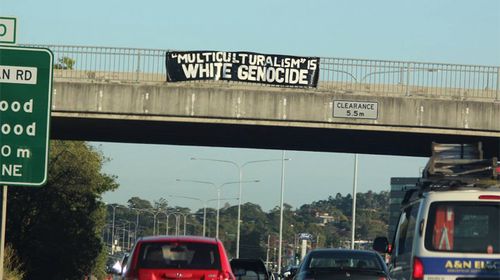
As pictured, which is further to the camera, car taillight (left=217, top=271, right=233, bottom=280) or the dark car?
the dark car

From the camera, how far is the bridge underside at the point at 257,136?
3459 centimetres

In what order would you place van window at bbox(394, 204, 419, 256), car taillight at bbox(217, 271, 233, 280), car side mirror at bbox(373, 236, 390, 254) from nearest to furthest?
car taillight at bbox(217, 271, 233, 280), van window at bbox(394, 204, 419, 256), car side mirror at bbox(373, 236, 390, 254)

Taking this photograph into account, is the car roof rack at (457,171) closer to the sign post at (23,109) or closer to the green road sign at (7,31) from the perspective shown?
the sign post at (23,109)

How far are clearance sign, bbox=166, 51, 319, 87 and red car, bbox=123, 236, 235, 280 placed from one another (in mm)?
18340

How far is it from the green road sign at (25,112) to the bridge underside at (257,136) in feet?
67.0

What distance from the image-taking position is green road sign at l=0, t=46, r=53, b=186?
515 inches

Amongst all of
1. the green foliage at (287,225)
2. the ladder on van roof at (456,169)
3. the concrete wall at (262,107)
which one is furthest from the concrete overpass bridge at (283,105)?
the green foliage at (287,225)

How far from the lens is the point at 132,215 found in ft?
628

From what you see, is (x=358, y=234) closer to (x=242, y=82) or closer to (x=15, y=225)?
(x=15, y=225)

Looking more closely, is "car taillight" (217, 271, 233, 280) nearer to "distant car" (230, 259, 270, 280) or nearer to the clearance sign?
"distant car" (230, 259, 270, 280)

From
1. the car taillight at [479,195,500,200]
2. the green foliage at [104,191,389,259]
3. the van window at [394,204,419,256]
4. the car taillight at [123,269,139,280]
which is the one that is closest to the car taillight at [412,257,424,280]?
the van window at [394,204,419,256]

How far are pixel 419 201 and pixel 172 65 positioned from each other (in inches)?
757

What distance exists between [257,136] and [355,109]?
5.06 meters

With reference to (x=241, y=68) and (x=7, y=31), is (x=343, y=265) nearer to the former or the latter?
(x=7, y=31)
